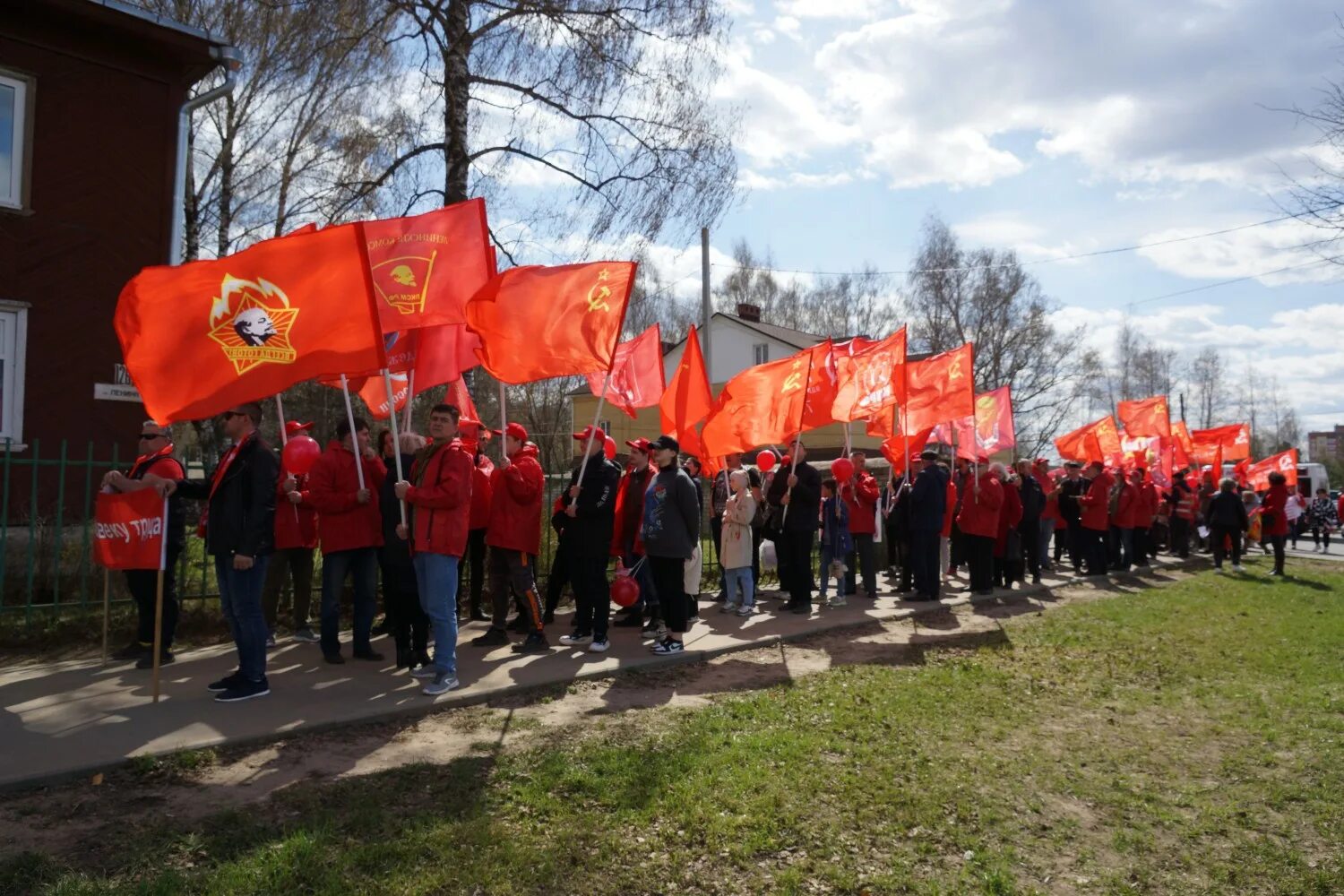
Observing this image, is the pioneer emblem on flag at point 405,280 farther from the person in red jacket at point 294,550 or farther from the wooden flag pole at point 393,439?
the person in red jacket at point 294,550

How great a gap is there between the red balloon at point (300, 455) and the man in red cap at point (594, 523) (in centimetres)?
221

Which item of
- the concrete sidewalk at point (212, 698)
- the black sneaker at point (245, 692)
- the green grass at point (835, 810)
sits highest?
the black sneaker at point (245, 692)

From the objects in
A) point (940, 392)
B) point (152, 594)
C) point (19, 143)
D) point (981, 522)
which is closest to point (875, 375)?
point (940, 392)

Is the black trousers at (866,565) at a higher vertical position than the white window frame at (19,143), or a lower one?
lower

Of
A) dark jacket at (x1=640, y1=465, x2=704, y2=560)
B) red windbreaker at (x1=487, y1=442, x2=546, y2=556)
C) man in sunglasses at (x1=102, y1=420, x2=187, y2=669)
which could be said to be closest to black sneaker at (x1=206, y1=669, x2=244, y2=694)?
man in sunglasses at (x1=102, y1=420, x2=187, y2=669)

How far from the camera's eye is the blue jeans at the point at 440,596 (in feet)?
22.3

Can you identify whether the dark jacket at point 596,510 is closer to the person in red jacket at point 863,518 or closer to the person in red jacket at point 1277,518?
the person in red jacket at point 863,518

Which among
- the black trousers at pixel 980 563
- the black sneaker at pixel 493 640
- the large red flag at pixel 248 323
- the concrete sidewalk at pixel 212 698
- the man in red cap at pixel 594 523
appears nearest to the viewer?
the concrete sidewalk at pixel 212 698

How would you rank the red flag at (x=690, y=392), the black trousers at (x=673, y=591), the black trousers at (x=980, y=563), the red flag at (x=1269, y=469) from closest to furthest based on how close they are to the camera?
the black trousers at (x=673, y=591) < the red flag at (x=690, y=392) < the black trousers at (x=980, y=563) < the red flag at (x=1269, y=469)

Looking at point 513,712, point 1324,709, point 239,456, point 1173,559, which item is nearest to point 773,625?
point 513,712

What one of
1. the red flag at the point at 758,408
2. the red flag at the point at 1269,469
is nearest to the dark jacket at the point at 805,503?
the red flag at the point at 758,408

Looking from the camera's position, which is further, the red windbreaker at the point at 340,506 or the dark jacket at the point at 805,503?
the dark jacket at the point at 805,503

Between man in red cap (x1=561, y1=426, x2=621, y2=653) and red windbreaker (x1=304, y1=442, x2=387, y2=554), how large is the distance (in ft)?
5.50

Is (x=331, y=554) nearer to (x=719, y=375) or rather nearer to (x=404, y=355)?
(x=404, y=355)
